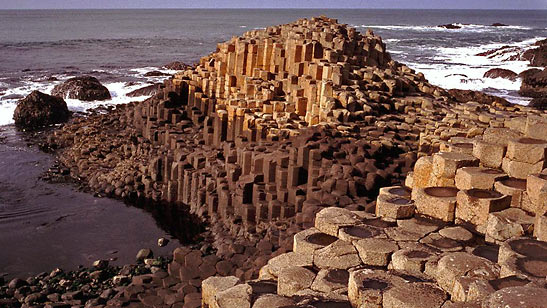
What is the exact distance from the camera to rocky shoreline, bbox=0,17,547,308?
6.41 meters

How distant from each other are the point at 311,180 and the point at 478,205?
16.1 ft

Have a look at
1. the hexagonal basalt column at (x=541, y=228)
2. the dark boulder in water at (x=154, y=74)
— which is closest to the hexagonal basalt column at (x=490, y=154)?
the hexagonal basalt column at (x=541, y=228)

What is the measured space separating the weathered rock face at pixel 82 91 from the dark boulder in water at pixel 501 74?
2381 centimetres

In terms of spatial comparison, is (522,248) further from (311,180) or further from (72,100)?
(72,100)

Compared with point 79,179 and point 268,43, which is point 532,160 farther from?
point 79,179

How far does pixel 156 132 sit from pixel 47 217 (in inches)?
177

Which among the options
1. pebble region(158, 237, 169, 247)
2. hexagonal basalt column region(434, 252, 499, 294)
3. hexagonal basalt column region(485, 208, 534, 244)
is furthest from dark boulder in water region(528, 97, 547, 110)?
hexagonal basalt column region(434, 252, 499, 294)

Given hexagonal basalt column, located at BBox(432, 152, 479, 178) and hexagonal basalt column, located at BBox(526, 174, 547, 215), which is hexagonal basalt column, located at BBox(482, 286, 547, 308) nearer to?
hexagonal basalt column, located at BBox(526, 174, 547, 215)

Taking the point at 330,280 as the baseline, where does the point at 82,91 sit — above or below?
below

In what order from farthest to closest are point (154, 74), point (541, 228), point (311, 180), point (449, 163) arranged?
point (154, 74), point (311, 180), point (449, 163), point (541, 228)

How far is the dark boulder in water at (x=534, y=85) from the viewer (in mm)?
33219

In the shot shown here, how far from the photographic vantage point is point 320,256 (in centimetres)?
706

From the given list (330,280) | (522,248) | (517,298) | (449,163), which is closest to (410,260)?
(330,280)

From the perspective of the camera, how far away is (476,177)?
7.67m
